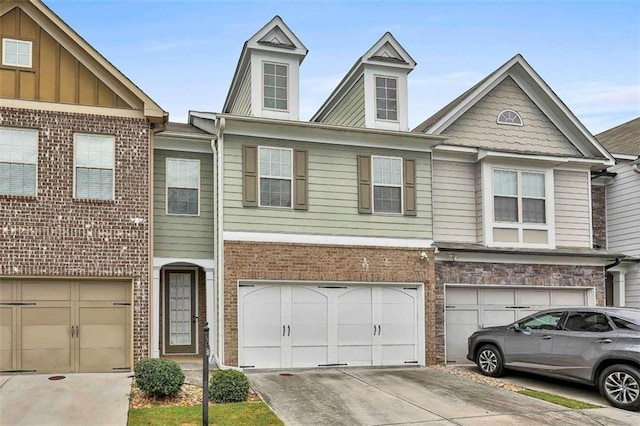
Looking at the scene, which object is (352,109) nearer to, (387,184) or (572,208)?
(387,184)

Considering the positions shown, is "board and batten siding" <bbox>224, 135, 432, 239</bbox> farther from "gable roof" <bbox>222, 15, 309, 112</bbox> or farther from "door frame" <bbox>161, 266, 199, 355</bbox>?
"door frame" <bbox>161, 266, 199, 355</bbox>

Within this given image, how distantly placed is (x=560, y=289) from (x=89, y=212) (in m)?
12.7

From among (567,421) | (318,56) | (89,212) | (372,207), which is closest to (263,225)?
(372,207)

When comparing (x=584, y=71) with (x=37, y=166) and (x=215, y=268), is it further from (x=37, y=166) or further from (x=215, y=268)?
(x=37, y=166)

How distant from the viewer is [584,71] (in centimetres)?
1525

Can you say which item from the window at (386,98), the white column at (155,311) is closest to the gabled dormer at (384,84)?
the window at (386,98)

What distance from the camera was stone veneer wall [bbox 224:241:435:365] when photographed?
15.1m

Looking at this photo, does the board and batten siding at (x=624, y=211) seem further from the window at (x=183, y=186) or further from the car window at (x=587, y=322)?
the window at (x=183, y=186)

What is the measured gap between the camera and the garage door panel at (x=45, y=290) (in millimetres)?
13852

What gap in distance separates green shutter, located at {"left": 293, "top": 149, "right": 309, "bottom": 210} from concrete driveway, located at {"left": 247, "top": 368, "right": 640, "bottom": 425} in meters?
4.03

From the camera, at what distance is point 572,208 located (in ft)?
62.2

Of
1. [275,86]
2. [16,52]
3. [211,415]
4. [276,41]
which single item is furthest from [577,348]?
[16,52]

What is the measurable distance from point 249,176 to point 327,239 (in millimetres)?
2464

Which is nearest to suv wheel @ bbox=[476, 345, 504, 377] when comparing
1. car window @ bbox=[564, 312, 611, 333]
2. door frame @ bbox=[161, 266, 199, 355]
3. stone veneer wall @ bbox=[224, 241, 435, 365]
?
stone veneer wall @ bbox=[224, 241, 435, 365]
